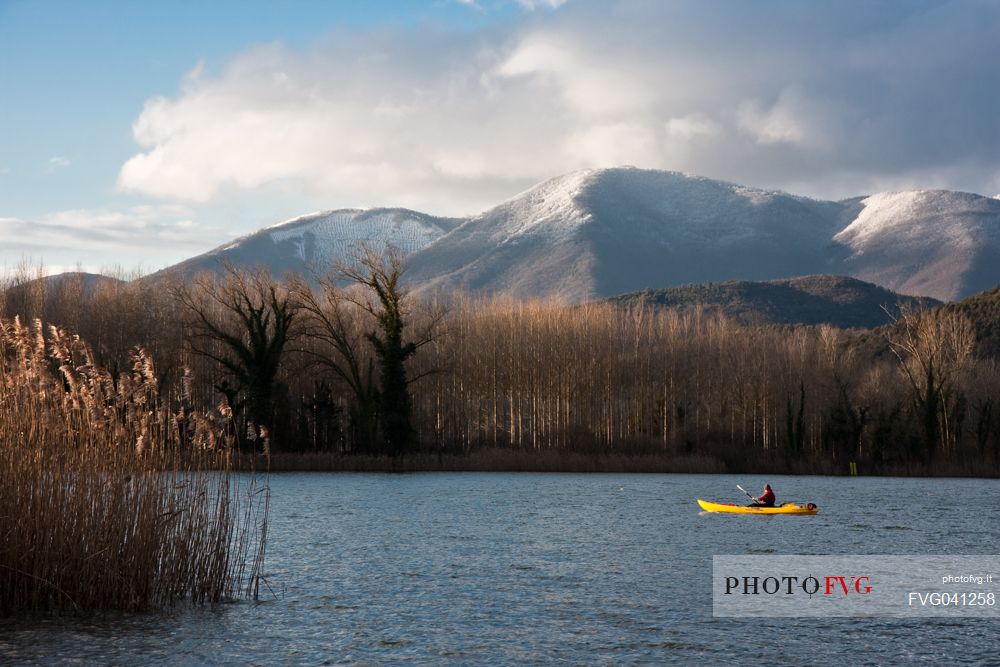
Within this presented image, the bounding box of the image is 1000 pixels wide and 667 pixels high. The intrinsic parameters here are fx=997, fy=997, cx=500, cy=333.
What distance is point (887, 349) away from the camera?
88.5 m

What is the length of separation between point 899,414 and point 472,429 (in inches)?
974

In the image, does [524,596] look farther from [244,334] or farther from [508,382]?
[244,334]

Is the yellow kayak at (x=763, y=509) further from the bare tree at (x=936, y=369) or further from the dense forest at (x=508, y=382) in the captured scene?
the bare tree at (x=936, y=369)

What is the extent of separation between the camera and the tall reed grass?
Answer: 1247 cm

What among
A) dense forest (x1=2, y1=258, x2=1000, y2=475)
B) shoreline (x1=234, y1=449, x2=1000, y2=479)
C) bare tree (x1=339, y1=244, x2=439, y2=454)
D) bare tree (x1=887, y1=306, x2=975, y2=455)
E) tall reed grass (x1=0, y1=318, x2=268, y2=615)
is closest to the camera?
tall reed grass (x1=0, y1=318, x2=268, y2=615)

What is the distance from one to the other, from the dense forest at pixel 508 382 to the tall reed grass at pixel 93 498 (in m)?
35.1

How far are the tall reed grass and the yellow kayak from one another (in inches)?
802

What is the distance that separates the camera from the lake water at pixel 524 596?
12711 mm

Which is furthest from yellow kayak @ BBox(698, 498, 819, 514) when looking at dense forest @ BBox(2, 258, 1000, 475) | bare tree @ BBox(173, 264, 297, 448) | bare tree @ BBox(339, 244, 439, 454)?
bare tree @ BBox(173, 264, 297, 448)

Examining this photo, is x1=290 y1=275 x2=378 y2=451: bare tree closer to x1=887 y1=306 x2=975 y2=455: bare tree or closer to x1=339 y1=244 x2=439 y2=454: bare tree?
x1=339 y1=244 x2=439 y2=454: bare tree

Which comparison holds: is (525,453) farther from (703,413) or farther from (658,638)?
(658,638)

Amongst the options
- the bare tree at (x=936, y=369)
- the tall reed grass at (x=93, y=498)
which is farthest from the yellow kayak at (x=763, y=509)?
the bare tree at (x=936, y=369)

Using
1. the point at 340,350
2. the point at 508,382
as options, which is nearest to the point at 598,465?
the point at 508,382

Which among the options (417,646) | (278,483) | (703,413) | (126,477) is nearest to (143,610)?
(126,477)
